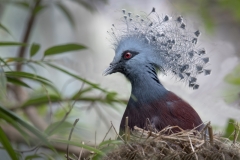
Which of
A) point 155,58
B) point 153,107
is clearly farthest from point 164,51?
point 153,107

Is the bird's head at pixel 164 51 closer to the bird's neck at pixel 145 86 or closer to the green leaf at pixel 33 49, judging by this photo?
the bird's neck at pixel 145 86

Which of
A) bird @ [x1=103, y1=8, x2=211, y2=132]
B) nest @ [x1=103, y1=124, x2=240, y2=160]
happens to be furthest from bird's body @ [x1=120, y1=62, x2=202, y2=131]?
nest @ [x1=103, y1=124, x2=240, y2=160]

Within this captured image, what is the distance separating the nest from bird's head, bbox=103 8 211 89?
0.94ft

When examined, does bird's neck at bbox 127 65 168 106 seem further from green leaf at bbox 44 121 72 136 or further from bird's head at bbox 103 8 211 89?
green leaf at bbox 44 121 72 136

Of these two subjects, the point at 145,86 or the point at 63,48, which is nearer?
the point at 145,86

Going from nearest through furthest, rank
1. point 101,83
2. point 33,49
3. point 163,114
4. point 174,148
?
point 174,148, point 163,114, point 33,49, point 101,83

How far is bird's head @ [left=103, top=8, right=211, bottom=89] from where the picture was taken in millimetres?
1067

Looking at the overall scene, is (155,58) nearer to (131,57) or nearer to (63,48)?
(131,57)

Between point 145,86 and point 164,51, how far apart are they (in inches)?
4.0

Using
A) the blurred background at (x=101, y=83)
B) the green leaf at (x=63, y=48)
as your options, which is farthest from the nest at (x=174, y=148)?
the green leaf at (x=63, y=48)

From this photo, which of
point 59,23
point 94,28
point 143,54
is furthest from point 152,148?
point 59,23

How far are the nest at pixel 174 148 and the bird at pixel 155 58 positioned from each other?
0.69 ft

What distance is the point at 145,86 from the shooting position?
1.05 meters

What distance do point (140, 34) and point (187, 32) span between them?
0.38 feet
